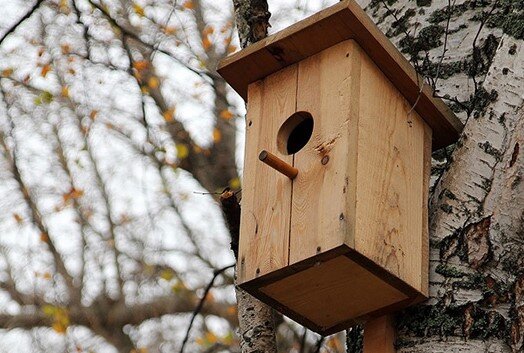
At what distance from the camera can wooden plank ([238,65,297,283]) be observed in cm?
291

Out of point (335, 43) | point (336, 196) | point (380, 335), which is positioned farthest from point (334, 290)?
point (335, 43)

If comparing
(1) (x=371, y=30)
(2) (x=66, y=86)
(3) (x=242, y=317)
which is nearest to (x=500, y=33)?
(1) (x=371, y=30)

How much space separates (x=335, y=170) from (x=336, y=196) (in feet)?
0.25

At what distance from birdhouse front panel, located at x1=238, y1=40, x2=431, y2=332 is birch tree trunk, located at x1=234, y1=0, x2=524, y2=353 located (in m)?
0.08

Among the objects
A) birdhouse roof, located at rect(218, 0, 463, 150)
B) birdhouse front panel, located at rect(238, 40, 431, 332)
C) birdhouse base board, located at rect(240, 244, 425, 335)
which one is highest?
birdhouse roof, located at rect(218, 0, 463, 150)

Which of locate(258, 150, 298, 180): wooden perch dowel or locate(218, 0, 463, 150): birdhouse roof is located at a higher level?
locate(218, 0, 463, 150): birdhouse roof

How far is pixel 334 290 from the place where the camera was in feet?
9.68

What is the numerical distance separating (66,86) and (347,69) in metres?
7.39

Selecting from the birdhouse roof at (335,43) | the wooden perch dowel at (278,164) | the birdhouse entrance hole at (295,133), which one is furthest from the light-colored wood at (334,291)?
the birdhouse roof at (335,43)

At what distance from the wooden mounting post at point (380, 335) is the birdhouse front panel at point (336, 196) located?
0.03 m

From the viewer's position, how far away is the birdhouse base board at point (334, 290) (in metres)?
2.81

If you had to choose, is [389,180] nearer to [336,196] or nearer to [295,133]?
[336,196]

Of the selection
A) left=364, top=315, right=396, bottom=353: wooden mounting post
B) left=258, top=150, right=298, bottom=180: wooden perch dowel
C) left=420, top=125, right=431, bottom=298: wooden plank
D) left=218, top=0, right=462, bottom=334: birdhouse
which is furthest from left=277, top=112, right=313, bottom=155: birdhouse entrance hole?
left=364, top=315, right=396, bottom=353: wooden mounting post

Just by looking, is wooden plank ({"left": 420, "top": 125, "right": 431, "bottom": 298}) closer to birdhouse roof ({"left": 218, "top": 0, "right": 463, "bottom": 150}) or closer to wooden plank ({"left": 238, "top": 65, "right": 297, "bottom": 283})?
birdhouse roof ({"left": 218, "top": 0, "right": 463, "bottom": 150})
